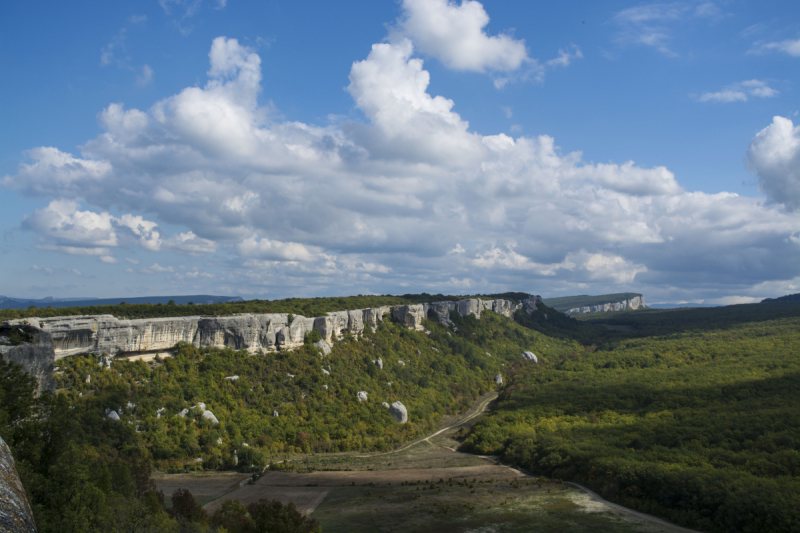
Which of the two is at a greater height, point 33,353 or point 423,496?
point 33,353

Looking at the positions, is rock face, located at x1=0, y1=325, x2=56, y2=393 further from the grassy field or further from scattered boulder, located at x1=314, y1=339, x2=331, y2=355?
scattered boulder, located at x1=314, y1=339, x2=331, y2=355

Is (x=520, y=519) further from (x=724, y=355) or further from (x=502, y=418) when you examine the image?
(x=724, y=355)

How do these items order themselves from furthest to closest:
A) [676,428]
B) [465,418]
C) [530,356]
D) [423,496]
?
[530,356]
[465,418]
[676,428]
[423,496]

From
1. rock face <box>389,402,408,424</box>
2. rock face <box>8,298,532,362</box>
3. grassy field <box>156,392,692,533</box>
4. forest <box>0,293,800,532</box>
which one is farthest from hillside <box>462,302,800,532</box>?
rock face <box>8,298,532,362</box>

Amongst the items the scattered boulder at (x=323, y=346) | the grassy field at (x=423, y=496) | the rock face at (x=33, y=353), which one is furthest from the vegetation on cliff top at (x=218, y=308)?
the grassy field at (x=423, y=496)

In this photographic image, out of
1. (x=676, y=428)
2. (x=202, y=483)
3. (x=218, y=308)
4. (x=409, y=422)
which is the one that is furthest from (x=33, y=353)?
(x=676, y=428)

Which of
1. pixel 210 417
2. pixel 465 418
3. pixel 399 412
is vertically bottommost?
pixel 465 418

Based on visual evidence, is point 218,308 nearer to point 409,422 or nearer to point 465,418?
point 409,422

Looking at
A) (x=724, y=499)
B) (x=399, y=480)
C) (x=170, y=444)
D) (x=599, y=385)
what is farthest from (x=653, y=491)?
(x=170, y=444)
